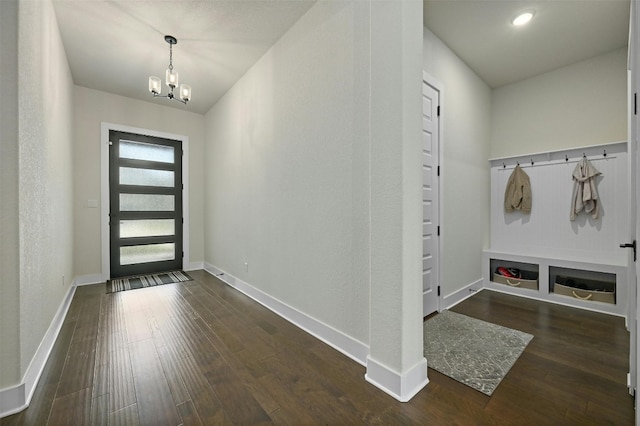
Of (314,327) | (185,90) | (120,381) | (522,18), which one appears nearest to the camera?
(120,381)

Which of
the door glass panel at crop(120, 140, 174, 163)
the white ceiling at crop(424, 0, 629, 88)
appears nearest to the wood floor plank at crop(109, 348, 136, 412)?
the door glass panel at crop(120, 140, 174, 163)

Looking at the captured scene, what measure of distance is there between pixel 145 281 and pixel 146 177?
175 cm

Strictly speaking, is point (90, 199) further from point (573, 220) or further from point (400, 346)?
point (573, 220)

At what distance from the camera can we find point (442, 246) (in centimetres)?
296

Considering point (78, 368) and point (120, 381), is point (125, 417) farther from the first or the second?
point (78, 368)

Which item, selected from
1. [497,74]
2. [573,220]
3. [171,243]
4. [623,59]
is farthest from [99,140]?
[623,59]

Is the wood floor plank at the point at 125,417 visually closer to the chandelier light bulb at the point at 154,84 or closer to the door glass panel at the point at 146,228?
the chandelier light bulb at the point at 154,84

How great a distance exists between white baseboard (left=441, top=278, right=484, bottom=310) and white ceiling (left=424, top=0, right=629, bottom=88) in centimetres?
285

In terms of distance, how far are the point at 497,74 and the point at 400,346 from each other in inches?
154

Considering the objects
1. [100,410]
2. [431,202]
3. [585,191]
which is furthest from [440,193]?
[100,410]

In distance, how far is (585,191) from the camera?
316cm

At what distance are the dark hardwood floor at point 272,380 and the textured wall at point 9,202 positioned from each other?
0.36 m

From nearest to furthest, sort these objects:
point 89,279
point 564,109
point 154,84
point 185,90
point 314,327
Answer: point 314,327 < point 154,84 < point 185,90 < point 564,109 < point 89,279

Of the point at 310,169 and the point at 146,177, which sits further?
the point at 146,177
